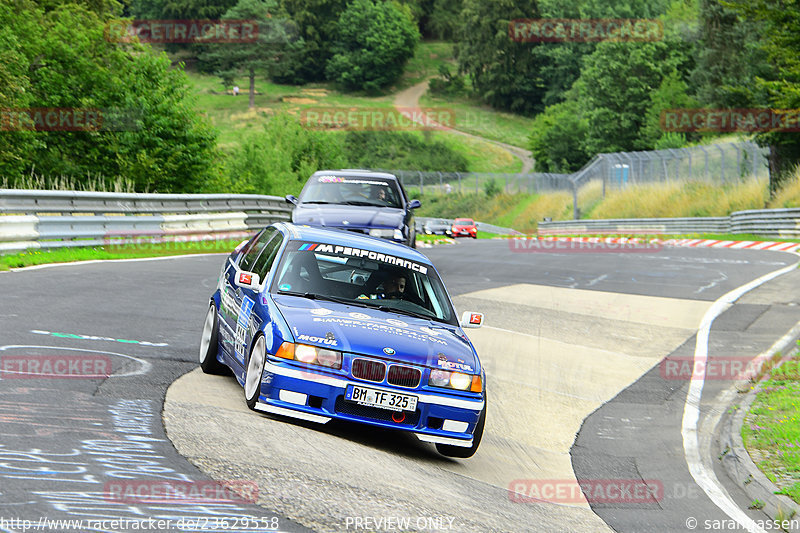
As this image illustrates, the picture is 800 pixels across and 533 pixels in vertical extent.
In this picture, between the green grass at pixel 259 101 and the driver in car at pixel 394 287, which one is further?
the green grass at pixel 259 101

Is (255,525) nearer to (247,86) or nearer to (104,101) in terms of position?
(104,101)

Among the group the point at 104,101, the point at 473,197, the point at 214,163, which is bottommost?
the point at 473,197

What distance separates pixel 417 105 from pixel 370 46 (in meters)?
18.6

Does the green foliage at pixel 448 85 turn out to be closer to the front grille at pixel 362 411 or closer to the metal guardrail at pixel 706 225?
the metal guardrail at pixel 706 225

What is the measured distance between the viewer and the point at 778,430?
889 centimetres

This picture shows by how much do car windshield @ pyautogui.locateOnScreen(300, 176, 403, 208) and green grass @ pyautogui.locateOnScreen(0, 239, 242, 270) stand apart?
4.48 metres

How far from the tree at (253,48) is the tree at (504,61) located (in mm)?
28968

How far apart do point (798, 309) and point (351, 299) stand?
34.0 ft

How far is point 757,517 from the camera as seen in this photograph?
6.76 meters

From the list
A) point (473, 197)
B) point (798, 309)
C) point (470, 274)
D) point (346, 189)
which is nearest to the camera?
point (798, 309)

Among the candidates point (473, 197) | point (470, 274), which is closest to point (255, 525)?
point (470, 274)

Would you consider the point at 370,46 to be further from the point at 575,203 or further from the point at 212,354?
the point at 212,354

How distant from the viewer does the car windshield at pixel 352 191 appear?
16719 mm

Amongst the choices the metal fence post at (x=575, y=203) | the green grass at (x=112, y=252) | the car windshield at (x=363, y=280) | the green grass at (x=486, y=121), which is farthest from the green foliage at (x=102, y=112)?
the green grass at (x=486, y=121)
